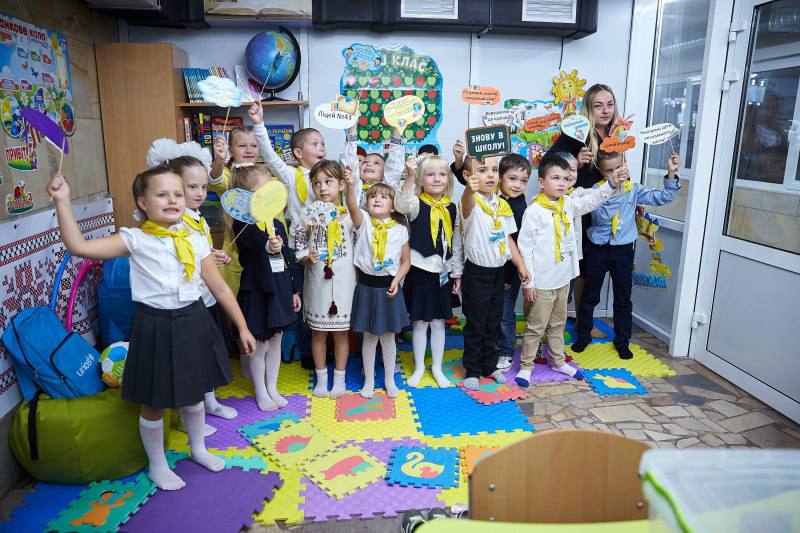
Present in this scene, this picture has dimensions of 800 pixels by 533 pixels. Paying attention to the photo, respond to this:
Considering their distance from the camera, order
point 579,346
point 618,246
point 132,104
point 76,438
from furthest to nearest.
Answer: point 579,346 → point 618,246 → point 132,104 → point 76,438

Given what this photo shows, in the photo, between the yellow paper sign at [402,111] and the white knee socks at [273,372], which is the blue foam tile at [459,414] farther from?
the yellow paper sign at [402,111]

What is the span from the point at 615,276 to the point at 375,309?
5.77 ft

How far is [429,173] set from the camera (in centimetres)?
308

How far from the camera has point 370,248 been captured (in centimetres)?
302

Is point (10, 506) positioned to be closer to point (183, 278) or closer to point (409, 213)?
point (183, 278)

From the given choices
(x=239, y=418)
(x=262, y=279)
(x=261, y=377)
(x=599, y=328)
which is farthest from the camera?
(x=599, y=328)

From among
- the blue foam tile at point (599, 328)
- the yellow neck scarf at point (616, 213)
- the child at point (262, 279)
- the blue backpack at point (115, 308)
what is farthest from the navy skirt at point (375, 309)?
the blue foam tile at point (599, 328)

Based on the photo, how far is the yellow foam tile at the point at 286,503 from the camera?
2176mm

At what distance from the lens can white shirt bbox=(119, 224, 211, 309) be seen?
2.15m

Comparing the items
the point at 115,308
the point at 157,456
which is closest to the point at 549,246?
the point at 157,456

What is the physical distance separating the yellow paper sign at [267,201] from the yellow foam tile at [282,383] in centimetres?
117

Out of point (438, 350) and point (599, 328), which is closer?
point (438, 350)

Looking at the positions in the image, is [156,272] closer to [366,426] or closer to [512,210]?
[366,426]

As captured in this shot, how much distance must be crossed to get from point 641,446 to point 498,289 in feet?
6.93
